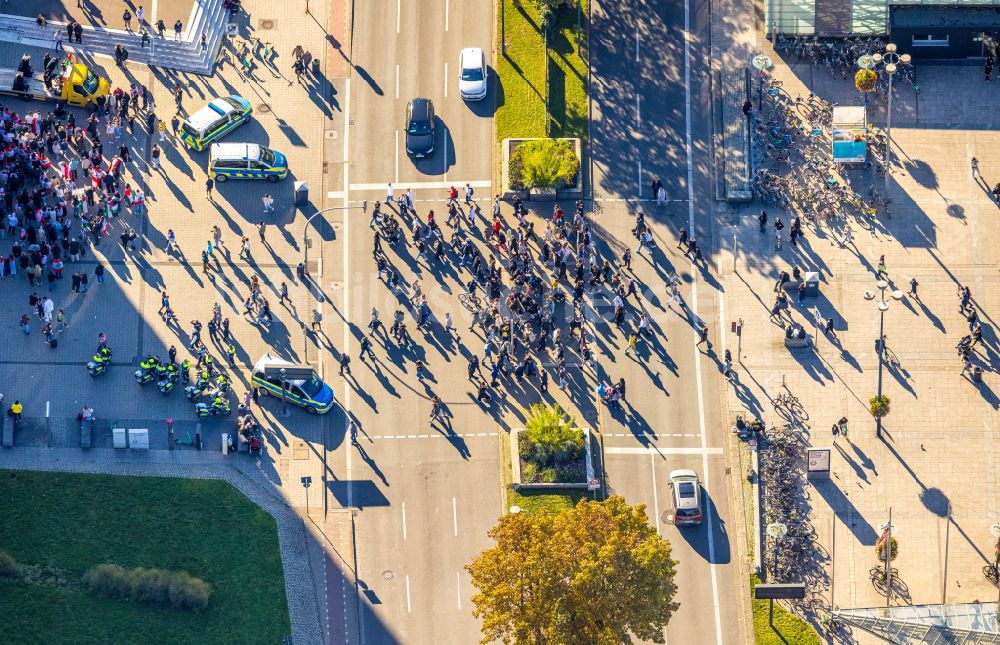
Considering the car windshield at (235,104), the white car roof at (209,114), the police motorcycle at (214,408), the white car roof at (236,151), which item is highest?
the car windshield at (235,104)

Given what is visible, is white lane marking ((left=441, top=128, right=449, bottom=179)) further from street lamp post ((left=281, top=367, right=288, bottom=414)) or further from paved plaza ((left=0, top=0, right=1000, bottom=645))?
street lamp post ((left=281, top=367, right=288, bottom=414))

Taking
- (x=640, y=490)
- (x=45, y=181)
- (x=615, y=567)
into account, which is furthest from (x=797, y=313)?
(x=45, y=181)

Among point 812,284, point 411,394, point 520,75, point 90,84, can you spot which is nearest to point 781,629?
point 812,284

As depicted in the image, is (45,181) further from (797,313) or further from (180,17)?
(797,313)

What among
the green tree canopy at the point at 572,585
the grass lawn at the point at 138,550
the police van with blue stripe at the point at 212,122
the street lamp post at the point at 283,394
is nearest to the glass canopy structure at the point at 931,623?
the green tree canopy at the point at 572,585

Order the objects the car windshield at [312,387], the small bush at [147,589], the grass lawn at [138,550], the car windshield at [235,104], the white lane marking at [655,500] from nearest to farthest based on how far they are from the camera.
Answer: the grass lawn at [138,550] → the small bush at [147,589] → the white lane marking at [655,500] → the car windshield at [312,387] → the car windshield at [235,104]

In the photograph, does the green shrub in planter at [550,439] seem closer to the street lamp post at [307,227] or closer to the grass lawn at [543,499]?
the grass lawn at [543,499]

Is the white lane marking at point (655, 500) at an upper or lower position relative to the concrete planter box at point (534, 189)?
lower
